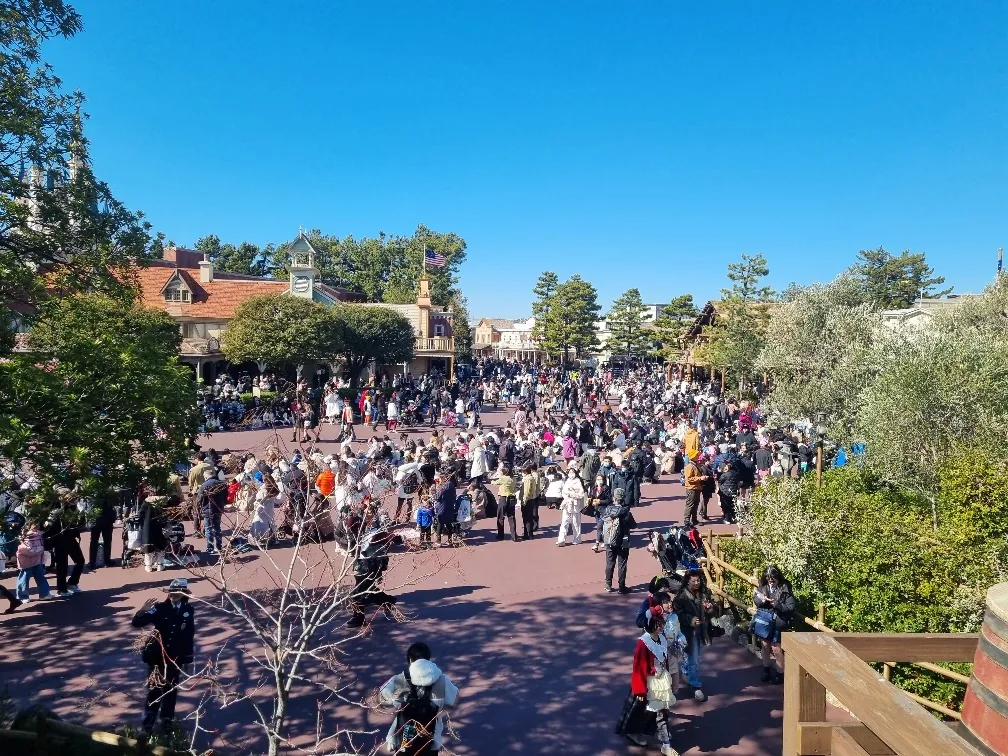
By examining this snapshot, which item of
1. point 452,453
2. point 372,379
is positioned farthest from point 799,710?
point 372,379

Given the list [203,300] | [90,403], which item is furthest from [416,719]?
[203,300]

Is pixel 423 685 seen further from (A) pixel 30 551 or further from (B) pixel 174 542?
(A) pixel 30 551

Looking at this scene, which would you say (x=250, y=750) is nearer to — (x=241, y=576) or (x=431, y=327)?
(x=241, y=576)

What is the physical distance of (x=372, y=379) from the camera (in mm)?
34562

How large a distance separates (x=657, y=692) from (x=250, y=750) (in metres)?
3.52

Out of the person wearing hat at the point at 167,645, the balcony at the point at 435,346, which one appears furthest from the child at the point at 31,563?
the balcony at the point at 435,346

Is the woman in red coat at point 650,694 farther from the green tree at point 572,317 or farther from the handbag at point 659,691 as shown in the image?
the green tree at point 572,317

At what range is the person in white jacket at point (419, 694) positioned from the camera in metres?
4.65

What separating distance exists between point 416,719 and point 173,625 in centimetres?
257

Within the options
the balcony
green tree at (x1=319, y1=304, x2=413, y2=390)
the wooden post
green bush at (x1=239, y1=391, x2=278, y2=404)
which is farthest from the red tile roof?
the wooden post

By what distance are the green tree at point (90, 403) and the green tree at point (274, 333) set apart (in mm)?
23720

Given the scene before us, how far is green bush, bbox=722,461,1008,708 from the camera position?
7.26 metres

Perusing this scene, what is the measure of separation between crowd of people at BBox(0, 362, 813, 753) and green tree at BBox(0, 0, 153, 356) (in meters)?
2.08

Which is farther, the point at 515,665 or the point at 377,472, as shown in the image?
the point at 377,472
